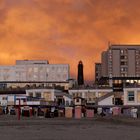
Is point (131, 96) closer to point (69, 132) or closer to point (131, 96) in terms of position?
point (131, 96)

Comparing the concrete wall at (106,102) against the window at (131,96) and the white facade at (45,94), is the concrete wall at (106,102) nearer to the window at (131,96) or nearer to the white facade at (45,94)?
the window at (131,96)

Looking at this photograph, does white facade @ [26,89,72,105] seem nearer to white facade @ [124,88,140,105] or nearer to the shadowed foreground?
Answer: white facade @ [124,88,140,105]

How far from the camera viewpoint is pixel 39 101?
13338 cm

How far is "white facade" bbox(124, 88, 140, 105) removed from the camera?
141125mm

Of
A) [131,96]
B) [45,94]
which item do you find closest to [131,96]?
[131,96]

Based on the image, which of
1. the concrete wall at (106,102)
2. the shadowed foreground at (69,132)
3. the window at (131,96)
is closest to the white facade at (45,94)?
the concrete wall at (106,102)

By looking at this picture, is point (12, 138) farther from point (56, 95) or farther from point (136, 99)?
point (56, 95)

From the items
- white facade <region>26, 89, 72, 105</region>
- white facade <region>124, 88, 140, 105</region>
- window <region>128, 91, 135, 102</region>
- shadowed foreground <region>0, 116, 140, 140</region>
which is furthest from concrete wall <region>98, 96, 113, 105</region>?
shadowed foreground <region>0, 116, 140, 140</region>

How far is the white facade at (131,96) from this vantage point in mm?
141125

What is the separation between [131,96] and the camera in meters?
143

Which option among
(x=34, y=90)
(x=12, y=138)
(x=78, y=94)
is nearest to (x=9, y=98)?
(x=34, y=90)

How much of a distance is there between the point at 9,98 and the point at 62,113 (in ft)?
110

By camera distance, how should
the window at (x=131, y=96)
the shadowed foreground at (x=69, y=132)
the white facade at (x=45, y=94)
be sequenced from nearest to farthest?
the shadowed foreground at (x=69, y=132) < the window at (x=131, y=96) < the white facade at (x=45, y=94)

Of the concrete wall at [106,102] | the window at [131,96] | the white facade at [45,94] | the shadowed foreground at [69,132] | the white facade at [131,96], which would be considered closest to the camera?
the shadowed foreground at [69,132]
